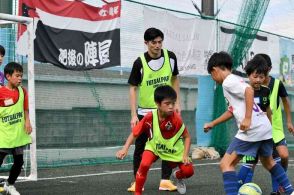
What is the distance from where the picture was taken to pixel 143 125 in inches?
255

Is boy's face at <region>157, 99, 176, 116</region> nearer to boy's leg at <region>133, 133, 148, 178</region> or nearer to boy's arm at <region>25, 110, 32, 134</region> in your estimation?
boy's leg at <region>133, 133, 148, 178</region>

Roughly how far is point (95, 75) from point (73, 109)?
0.72 metres

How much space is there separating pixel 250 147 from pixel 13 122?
9.06ft

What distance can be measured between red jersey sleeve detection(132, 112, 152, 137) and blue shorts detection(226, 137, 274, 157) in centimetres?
99

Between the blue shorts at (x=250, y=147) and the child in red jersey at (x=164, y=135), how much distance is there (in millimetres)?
791

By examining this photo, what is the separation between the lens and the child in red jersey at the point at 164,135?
636 cm

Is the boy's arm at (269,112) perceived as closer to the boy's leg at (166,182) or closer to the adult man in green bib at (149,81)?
the adult man in green bib at (149,81)

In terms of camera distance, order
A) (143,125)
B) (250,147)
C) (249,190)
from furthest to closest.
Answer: (143,125), (250,147), (249,190)

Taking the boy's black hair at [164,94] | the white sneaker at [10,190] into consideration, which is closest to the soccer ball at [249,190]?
the boy's black hair at [164,94]

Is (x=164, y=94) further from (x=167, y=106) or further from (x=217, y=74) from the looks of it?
(x=217, y=74)

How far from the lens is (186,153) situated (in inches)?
256

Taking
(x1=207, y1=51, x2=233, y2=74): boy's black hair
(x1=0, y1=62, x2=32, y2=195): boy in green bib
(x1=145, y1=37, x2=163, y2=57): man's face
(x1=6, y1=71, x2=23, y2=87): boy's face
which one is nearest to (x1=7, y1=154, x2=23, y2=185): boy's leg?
(x1=0, y1=62, x2=32, y2=195): boy in green bib

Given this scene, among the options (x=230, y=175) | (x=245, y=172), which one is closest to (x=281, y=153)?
(x=245, y=172)

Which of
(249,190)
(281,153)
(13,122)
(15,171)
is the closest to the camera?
(249,190)
